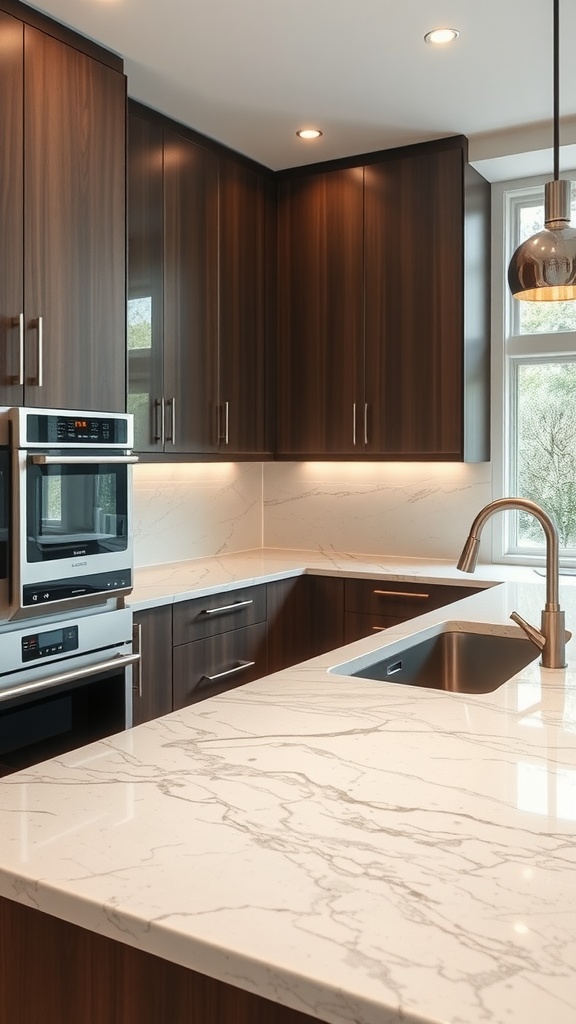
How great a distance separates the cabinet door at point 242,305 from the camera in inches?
148

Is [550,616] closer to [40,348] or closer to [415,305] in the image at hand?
[40,348]

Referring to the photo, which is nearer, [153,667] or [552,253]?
[552,253]

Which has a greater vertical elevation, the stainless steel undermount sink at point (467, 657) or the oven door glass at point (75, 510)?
the oven door glass at point (75, 510)

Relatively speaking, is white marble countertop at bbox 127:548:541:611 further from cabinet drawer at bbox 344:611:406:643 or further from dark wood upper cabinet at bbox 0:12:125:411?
dark wood upper cabinet at bbox 0:12:125:411

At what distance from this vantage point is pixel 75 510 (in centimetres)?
256

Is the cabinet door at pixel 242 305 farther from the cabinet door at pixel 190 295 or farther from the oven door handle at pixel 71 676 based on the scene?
the oven door handle at pixel 71 676

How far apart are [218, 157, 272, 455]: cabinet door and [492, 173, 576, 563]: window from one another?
1.06 m

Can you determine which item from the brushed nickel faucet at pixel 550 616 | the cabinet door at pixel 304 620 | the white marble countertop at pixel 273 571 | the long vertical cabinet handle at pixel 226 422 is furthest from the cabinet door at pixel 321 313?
the brushed nickel faucet at pixel 550 616

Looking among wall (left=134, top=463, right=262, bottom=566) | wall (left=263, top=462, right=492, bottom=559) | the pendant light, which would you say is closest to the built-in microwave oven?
wall (left=134, top=463, right=262, bottom=566)

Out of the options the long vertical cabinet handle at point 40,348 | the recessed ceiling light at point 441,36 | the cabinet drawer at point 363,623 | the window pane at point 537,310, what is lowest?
the cabinet drawer at point 363,623

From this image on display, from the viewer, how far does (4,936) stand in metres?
1.03

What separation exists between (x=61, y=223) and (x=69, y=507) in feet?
2.77

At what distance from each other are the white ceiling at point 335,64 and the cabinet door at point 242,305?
0.74 ft

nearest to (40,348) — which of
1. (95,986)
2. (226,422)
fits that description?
(226,422)
